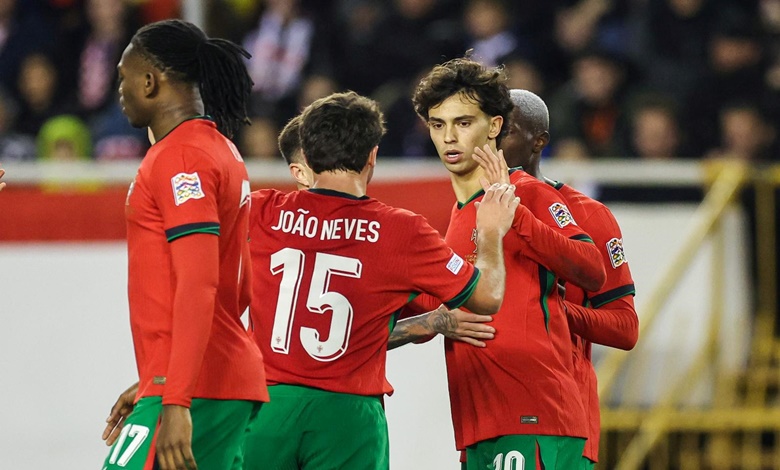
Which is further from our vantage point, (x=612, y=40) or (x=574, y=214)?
(x=612, y=40)

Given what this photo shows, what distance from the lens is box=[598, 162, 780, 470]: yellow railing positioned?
8.81m

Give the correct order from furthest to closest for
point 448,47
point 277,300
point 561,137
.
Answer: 1. point 448,47
2. point 561,137
3. point 277,300

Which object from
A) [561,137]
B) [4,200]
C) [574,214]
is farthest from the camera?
[561,137]

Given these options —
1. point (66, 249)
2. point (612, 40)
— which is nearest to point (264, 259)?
point (66, 249)

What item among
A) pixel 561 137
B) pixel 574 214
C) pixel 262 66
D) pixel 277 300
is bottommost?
pixel 277 300

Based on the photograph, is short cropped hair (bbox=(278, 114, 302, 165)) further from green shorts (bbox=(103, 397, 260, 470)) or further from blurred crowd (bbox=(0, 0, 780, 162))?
blurred crowd (bbox=(0, 0, 780, 162))

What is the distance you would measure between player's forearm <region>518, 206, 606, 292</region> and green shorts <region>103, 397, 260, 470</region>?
1.17 meters

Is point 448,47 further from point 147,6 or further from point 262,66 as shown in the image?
point 147,6

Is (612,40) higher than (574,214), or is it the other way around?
(612,40)

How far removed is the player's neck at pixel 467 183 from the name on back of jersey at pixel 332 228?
57 cm

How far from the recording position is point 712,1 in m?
10.2

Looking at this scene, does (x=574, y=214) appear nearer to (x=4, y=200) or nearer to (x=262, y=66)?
(x=4, y=200)

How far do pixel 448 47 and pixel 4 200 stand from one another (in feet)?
12.4

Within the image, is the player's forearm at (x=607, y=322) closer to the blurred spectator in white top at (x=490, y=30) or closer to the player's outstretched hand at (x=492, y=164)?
the player's outstretched hand at (x=492, y=164)
